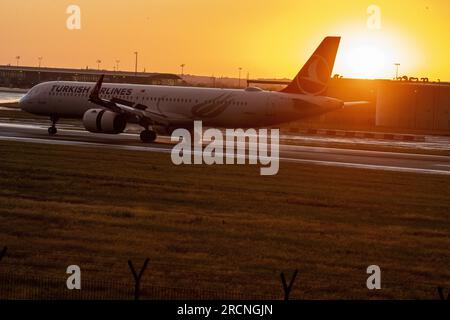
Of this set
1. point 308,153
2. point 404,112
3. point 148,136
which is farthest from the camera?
point 404,112

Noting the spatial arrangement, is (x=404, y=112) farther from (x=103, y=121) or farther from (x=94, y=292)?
(x=94, y=292)

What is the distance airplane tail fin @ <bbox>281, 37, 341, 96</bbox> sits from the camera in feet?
211

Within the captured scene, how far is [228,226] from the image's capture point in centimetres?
3012

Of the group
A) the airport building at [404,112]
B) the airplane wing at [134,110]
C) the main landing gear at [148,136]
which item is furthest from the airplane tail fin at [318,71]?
the airport building at [404,112]

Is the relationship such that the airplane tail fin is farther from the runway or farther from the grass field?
the grass field

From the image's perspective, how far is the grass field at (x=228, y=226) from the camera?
74.9 ft

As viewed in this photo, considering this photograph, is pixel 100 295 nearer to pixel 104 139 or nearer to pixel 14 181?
pixel 14 181

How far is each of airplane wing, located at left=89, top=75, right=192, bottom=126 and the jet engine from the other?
29.7 inches

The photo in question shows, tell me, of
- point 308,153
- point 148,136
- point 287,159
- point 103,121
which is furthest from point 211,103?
point 287,159

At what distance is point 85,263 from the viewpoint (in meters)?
23.4

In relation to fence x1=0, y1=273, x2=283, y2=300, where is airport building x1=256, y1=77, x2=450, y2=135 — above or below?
above

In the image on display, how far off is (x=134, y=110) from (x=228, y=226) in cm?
3711

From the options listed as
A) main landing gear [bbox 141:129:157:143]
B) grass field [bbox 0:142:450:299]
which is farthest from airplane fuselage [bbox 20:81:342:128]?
grass field [bbox 0:142:450:299]

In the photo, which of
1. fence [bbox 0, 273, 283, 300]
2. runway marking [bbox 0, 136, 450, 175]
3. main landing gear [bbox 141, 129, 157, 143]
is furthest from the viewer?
main landing gear [bbox 141, 129, 157, 143]
